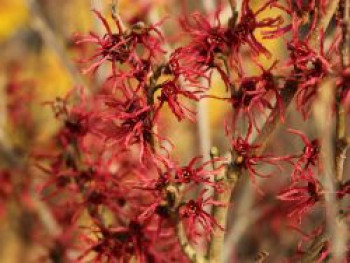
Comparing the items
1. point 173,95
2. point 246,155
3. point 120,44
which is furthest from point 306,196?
point 120,44

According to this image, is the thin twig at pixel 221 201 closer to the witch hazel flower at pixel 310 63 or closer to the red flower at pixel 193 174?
the red flower at pixel 193 174

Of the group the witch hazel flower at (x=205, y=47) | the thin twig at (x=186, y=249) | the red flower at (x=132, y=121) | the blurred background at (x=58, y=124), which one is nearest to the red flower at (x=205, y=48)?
the witch hazel flower at (x=205, y=47)

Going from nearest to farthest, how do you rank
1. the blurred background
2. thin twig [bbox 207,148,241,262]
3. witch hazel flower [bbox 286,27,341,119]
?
1. witch hazel flower [bbox 286,27,341,119]
2. thin twig [bbox 207,148,241,262]
3. the blurred background

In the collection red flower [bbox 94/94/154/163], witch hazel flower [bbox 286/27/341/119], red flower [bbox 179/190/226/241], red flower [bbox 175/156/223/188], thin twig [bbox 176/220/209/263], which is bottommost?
thin twig [bbox 176/220/209/263]

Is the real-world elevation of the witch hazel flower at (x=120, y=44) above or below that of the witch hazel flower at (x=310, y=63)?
above

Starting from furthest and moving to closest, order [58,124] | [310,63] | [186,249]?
1. [58,124]
2. [186,249]
3. [310,63]

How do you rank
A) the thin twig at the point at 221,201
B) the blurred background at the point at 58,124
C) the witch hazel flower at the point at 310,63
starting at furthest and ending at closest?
1. the blurred background at the point at 58,124
2. the thin twig at the point at 221,201
3. the witch hazel flower at the point at 310,63

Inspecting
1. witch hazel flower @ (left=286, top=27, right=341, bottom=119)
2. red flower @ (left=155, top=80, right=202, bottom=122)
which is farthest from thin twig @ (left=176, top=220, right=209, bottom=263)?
witch hazel flower @ (left=286, top=27, right=341, bottom=119)

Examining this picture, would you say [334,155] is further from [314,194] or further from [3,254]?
[3,254]

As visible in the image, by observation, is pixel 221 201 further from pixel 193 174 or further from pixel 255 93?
pixel 255 93

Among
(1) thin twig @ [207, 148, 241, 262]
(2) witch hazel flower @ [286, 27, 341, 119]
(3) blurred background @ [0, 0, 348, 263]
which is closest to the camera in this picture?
(2) witch hazel flower @ [286, 27, 341, 119]

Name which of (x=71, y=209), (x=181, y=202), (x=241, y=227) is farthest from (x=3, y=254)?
(x=181, y=202)

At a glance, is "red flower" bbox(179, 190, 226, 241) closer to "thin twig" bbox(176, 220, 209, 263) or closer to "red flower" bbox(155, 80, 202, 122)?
"thin twig" bbox(176, 220, 209, 263)

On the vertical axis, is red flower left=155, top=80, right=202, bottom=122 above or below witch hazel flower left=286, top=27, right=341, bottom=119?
below
